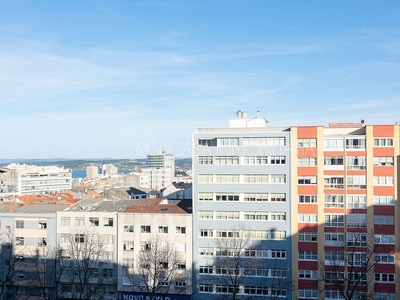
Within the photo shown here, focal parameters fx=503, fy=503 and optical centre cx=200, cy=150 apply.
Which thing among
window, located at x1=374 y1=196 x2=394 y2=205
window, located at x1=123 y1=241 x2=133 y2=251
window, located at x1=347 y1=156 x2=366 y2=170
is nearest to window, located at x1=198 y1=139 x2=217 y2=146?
window, located at x1=123 y1=241 x2=133 y2=251

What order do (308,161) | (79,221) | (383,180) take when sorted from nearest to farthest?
(383,180) < (308,161) < (79,221)

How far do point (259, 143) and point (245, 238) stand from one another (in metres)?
10.8

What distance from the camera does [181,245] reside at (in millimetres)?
57656

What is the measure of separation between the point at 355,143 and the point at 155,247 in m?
24.9

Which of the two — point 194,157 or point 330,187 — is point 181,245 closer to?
point 194,157

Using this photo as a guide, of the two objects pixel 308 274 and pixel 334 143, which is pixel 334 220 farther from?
pixel 334 143

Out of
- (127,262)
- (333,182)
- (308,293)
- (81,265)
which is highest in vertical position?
(333,182)

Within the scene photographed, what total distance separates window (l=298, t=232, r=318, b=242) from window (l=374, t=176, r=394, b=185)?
28.0 ft

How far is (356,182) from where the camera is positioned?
2137 inches

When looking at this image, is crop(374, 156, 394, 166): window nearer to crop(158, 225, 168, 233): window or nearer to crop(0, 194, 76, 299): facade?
crop(158, 225, 168, 233): window

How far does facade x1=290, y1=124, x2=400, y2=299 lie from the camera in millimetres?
53031

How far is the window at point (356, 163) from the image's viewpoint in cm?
5409

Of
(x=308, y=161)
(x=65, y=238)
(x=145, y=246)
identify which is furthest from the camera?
(x=65, y=238)

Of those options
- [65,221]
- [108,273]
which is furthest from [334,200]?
[65,221]
